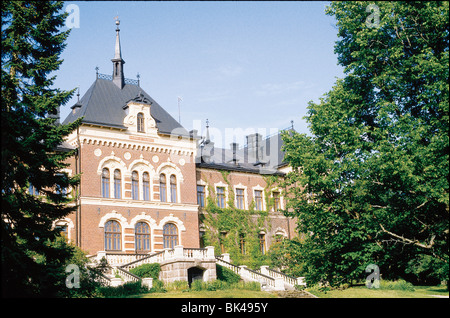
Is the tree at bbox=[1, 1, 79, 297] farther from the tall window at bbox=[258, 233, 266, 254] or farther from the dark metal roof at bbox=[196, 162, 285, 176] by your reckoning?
the tall window at bbox=[258, 233, 266, 254]

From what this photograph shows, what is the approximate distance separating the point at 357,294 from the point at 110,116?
740 inches

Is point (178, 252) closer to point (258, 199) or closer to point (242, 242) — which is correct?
point (242, 242)

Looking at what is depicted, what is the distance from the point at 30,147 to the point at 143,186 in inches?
682

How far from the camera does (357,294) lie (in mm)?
23906

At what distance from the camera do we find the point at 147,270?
27797mm

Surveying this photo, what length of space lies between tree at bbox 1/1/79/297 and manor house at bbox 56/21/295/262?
11.2 metres

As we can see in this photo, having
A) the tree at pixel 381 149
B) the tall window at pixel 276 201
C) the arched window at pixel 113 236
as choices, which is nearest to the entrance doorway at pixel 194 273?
the arched window at pixel 113 236

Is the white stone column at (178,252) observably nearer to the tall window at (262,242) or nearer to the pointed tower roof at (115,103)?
the pointed tower roof at (115,103)

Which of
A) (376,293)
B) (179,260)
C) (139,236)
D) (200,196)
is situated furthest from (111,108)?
(376,293)

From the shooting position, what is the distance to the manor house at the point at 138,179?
103 ft

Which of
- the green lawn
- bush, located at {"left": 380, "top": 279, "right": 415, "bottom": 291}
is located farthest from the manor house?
bush, located at {"left": 380, "top": 279, "right": 415, "bottom": 291}

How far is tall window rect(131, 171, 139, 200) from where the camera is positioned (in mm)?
33156

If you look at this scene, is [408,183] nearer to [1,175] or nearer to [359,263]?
[359,263]
